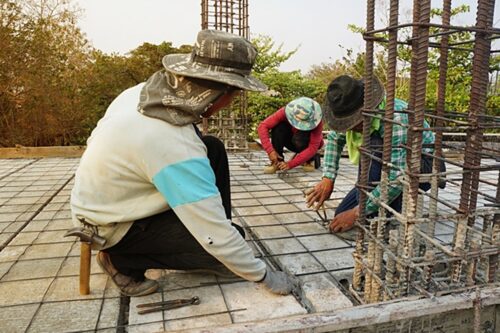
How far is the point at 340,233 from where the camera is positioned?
2.81 m

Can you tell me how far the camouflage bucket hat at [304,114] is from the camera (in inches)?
169

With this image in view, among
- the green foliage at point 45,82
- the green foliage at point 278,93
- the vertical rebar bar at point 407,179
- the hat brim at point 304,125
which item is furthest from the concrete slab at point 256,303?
the green foliage at point 278,93

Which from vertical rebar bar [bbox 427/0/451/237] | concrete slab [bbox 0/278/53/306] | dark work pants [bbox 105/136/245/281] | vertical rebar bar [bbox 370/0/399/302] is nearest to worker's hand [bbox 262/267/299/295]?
dark work pants [bbox 105/136/245/281]

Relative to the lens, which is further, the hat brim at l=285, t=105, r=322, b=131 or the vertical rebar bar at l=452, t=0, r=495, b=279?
the hat brim at l=285, t=105, r=322, b=131

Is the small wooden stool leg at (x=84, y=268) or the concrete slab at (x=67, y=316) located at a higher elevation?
the small wooden stool leg at (x=84, y=268)

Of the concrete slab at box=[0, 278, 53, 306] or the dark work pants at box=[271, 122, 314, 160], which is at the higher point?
the dark work pants at box=[271, 122, 314, 160]

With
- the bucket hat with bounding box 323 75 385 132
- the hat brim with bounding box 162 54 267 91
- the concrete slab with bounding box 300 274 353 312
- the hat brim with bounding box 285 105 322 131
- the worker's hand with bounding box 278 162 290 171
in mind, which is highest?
the hat brim with bounding box 162 54 267 91

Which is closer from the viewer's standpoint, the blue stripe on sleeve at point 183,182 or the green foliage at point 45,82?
the blue stripe on sleeve at point 183,182

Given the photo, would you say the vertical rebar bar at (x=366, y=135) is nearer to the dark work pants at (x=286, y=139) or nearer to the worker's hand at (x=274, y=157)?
the worker's hand at (x=274, y=157)

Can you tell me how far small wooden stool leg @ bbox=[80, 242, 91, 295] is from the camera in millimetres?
1833

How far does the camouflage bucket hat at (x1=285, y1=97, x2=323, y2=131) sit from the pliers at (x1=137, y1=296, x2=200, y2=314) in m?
2.81

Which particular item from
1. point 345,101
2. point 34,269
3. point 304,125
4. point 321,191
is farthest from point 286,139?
point 34,269

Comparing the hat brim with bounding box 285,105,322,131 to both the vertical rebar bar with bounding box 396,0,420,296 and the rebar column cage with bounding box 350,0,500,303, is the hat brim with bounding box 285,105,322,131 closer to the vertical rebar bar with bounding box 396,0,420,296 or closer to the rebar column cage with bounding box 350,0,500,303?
the rebar column cage with bounding box 350,0,500,303

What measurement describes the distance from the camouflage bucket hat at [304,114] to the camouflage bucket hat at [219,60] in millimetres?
2626
